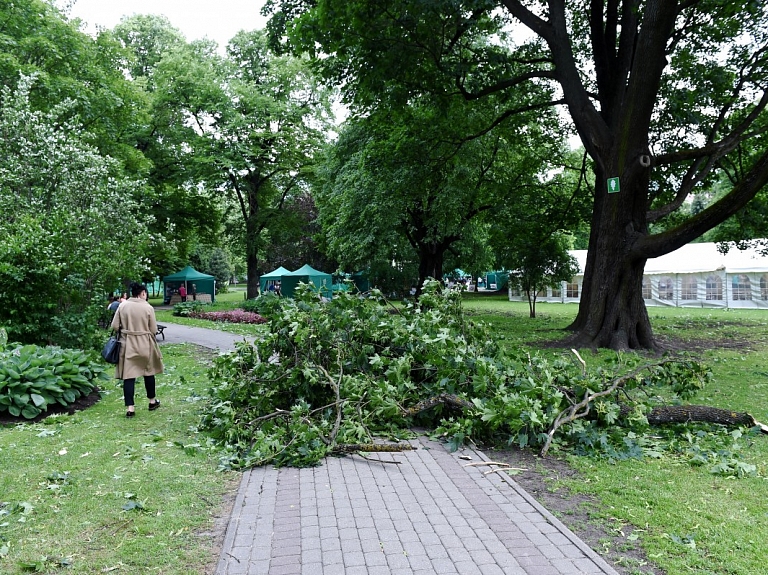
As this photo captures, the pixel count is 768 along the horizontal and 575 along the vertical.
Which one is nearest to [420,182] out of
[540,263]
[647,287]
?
[540,263]

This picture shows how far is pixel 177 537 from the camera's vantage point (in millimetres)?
3906

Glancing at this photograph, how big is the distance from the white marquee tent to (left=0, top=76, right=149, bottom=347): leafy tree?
2000 centimetres

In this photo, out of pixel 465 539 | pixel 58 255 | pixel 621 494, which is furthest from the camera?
pixel 58 255

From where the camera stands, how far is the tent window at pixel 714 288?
101 ft

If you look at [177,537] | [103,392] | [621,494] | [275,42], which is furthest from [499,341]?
[275,42]

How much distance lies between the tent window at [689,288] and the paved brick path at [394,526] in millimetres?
30445

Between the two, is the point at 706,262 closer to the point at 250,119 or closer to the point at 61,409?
the point at 250,119

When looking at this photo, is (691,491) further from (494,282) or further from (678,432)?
(494,282)

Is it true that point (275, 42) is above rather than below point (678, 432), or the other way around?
above

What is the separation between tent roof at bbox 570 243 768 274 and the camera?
29.0 meters

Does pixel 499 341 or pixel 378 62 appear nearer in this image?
pixel 499 341

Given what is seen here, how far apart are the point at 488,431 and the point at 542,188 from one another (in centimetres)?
1484

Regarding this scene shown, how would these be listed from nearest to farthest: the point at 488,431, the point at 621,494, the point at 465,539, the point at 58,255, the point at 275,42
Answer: the point at 465,539
the point at 621,494
the point at 488,431
the point at 58,255
the point at 275,42

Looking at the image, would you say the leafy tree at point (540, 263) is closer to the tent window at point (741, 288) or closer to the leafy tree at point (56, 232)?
the tent window at point (741, 288)
